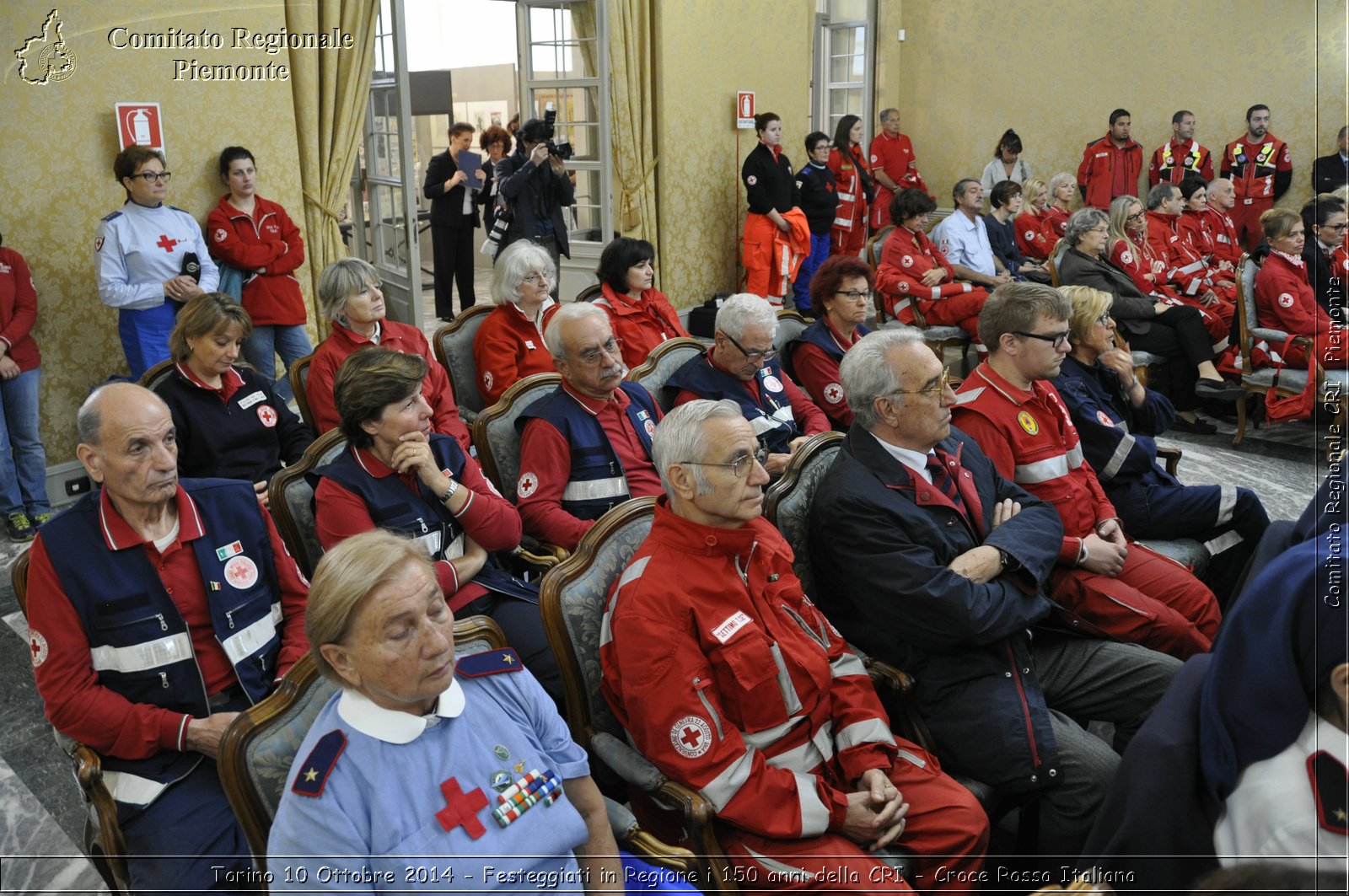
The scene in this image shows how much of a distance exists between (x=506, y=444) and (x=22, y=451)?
2.67 m

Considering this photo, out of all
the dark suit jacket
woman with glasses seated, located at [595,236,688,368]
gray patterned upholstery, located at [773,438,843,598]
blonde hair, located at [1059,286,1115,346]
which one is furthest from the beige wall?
gray patterned upholstery, located at [773,438,843,598]

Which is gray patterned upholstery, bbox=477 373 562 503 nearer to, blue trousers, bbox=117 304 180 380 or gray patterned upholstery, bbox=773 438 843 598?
gray patterned upholstery, bbox=773 438 843 598

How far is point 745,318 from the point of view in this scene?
11.1ft

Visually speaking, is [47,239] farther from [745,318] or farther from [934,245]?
[934,245]

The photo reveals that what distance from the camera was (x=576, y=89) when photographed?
26.3 feet

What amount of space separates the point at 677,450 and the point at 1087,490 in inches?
60.1

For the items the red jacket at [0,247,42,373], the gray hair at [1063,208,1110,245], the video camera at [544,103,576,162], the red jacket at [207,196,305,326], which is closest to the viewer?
the red jacket at [0,247,42,373]

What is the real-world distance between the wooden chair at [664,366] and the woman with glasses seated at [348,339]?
0.67 m

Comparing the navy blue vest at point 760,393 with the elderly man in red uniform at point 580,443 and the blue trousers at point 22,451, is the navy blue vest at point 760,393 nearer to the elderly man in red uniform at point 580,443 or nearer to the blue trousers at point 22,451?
the elderly man in red uniform at point 580,443

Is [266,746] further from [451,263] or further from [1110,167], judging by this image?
[1110,167]

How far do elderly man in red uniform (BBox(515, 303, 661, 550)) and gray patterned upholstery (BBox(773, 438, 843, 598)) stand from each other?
611mm

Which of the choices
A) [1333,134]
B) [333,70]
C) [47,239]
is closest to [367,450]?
[47,239]

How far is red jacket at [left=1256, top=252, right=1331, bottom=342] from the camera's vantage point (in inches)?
211

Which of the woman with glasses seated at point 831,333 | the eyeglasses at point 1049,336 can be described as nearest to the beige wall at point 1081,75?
the woman with glasses seated at point 831,333
